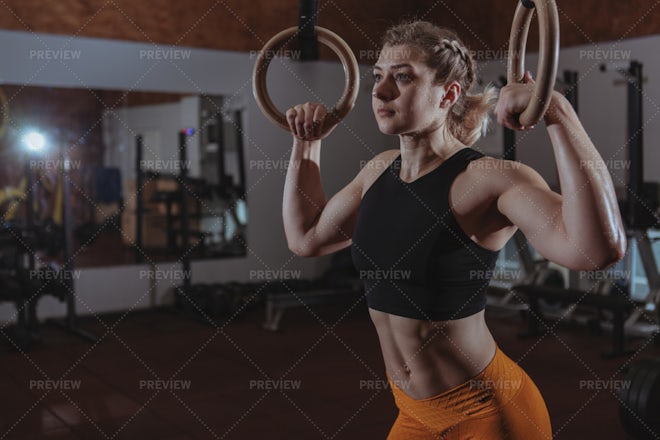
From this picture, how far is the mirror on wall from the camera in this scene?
218 inches

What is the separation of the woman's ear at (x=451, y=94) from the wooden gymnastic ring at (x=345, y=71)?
0.21m

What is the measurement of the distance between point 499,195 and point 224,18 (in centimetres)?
550

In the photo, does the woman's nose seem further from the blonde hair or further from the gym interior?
the gym interior

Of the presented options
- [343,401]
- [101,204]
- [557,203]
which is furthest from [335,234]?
[101,204]

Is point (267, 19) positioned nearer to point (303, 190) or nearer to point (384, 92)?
point (303, 190)

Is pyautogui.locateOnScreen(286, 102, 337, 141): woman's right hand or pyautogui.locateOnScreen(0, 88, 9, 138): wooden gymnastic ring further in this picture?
pyautogui.locateOnScreen(0, 88, 9, 138): wooden gymnastic ring

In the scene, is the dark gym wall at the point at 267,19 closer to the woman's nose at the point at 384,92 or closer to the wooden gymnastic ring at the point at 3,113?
the wooden gymnastic ring at the point at 3,113

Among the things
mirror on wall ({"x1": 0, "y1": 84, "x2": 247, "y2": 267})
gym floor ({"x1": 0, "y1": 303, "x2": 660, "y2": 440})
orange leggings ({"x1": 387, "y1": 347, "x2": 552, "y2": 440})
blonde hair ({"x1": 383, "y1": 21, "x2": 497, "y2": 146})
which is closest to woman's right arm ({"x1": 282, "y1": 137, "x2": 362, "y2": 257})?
blonde hair ({"x1": 383, "y1": 21, "x2": 497, "y2": 146})

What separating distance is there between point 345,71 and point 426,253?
0.45 metres

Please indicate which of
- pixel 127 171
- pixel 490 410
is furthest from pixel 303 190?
pixel 127 171

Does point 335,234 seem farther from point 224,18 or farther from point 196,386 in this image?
point 224,18

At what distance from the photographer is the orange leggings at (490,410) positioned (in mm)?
1289

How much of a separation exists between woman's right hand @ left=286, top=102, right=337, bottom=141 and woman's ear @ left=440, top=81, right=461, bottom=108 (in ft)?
0.80

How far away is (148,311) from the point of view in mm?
6109
